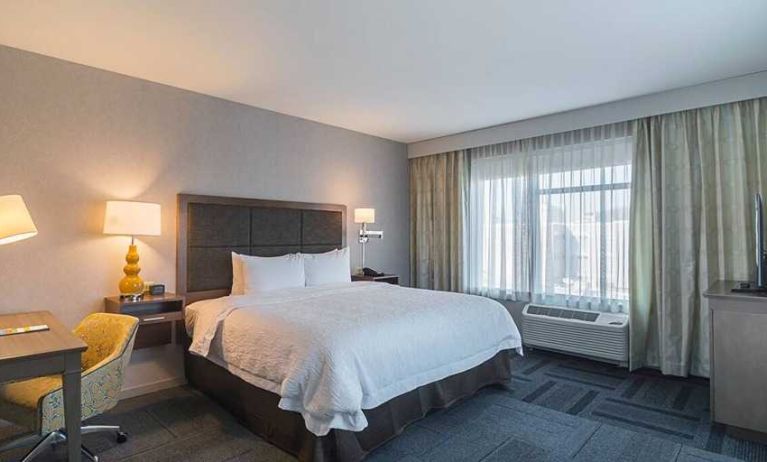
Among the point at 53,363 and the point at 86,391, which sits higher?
the point at 53,363

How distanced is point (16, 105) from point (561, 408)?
4625 millimetres

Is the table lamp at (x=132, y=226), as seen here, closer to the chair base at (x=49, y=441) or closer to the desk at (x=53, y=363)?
the chair base at (x=49, y=441)

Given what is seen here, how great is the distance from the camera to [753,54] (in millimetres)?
3203

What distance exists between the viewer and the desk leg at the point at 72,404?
2068mm

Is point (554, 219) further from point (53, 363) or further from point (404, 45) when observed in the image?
point (53, 363)

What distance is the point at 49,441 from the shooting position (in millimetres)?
2574

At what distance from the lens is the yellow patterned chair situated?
2.23 meters

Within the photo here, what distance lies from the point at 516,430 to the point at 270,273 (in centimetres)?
244

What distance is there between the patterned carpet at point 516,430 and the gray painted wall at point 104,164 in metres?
0.79

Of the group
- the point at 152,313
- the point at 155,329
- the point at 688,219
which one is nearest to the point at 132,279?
the point at 152,313

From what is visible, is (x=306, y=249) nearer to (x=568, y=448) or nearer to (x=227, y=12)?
(x=227, y=12)

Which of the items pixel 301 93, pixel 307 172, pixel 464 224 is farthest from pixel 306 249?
pixel 464 224

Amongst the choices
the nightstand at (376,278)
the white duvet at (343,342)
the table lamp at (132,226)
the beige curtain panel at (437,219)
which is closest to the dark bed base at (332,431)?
the white duvet at (343,342)

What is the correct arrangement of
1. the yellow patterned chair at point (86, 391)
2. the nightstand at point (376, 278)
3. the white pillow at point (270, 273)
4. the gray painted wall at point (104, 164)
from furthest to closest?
the nightstand at point (376, 278)
the white pillow at point (270, 273)
the gray painted wall at point (104, 164)
the yellow patterned chair at point (86, 391)
